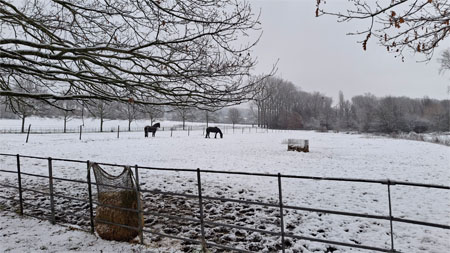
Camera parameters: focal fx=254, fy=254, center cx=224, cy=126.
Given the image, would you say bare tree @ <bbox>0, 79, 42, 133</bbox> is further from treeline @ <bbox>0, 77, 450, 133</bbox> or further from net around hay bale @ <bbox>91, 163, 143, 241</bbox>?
net around hay bale @ <bbox>91, 163, 143, 241</bbox>

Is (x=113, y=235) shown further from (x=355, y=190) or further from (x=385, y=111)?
(x=385, y=111)

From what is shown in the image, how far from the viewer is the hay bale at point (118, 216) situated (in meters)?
3.95

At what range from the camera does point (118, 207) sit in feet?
12.7

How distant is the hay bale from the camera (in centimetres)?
395

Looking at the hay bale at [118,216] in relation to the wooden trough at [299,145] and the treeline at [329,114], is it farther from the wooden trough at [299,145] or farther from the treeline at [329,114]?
the wooden trough at [299,145]

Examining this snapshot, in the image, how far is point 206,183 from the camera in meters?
7.57

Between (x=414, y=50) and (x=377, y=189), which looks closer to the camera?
(x=414, y=50)

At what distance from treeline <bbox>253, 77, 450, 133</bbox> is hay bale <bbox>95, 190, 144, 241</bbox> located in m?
3.22

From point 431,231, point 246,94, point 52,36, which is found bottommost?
point 431,231

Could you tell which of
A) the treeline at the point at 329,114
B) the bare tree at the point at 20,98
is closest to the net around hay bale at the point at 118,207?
the treeline at the point at 329,114

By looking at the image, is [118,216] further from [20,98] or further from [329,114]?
[329,114]

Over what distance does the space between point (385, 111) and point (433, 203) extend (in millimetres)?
52736

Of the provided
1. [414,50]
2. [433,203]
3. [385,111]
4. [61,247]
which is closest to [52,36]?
[61,247]

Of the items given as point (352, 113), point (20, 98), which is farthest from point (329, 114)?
point (20, 98)
